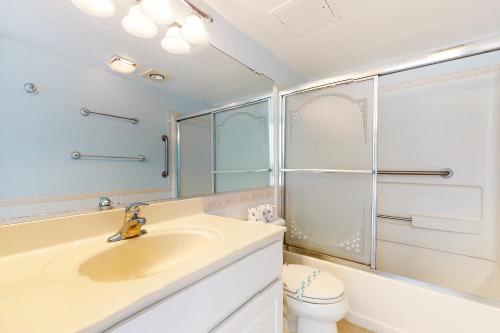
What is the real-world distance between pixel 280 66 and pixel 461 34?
1326mm

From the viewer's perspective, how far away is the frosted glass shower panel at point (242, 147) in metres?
1.45

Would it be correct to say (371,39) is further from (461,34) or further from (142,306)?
(142,306)

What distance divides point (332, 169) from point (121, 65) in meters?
1.35

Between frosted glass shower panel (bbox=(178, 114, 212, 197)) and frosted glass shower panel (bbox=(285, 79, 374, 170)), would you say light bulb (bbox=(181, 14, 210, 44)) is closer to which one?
frosted glass shower panel (bbox=(178, 114, 212, 197))

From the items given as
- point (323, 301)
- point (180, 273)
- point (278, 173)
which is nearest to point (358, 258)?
point (323, 301)

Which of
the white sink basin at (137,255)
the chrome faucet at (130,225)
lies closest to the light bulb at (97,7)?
the chrome faucet at (130,225)

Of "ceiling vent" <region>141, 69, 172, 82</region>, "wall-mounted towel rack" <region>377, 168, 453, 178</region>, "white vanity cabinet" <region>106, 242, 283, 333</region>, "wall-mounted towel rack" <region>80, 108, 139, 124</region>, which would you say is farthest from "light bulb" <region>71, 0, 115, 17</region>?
"wall-mounted towel rack" <region>377, 168, 453, 178</region>

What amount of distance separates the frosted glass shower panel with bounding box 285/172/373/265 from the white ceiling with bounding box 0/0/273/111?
0.90 m

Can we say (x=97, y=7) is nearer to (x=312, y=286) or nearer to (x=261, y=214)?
(x=261, y=214)

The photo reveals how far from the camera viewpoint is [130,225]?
82 cm

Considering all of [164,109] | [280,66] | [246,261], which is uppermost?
[280,66]

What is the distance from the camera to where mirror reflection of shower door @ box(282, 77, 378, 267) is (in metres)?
1.41

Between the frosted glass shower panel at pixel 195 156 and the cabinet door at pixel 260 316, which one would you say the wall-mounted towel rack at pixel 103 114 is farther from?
the cabinet door at pixel 260 316

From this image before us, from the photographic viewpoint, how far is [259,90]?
1.71m
